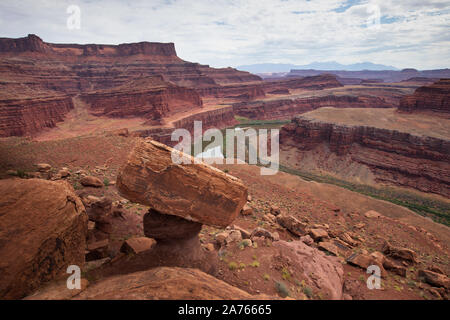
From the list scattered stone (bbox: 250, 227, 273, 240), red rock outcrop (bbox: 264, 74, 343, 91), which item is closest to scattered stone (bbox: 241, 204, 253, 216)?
scattered stone (bbox: 250, 227, 273, 240)

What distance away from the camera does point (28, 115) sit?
4497 centimetres

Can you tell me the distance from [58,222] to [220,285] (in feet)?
14.8

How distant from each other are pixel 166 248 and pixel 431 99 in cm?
6575

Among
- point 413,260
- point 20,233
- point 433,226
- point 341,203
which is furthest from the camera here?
point 341,203

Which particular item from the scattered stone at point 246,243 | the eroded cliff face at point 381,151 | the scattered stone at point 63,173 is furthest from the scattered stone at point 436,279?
the eroded cliff face at point 381,151

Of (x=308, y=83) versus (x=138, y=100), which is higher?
(x=308, y=83)

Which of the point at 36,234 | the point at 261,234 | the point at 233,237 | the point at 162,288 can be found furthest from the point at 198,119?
the point at 162,288

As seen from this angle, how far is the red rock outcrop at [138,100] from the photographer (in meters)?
59.5

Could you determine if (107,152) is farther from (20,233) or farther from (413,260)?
(413,260)

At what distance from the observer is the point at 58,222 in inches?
236

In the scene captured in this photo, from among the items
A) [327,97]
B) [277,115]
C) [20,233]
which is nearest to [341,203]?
[20,233]

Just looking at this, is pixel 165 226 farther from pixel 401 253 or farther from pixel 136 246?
pixel 401 253

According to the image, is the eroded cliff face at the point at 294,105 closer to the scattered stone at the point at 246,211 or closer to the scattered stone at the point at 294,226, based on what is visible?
the scattered stone at the point at 246,211

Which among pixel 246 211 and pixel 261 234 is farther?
pixel 246 211
